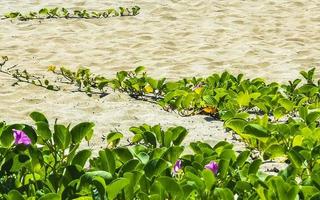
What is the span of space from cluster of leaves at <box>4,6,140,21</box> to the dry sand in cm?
18

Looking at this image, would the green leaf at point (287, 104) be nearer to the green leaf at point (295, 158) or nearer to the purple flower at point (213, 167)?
the green leaf at point (295, 158)

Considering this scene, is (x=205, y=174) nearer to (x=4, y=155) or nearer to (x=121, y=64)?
(x=4, y=155)

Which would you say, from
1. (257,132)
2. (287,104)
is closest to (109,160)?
(257,132)

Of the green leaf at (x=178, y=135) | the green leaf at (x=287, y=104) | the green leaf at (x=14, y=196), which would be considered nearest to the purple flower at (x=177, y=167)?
the green leaf at (x=178, y=135)

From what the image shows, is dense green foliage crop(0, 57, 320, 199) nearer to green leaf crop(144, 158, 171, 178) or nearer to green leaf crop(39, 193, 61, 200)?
green leaf crop(144, 158, 171, 178)

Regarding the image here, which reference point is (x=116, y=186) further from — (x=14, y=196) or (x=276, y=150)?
(x=276, y=150)

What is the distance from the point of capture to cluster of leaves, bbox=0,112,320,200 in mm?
2041

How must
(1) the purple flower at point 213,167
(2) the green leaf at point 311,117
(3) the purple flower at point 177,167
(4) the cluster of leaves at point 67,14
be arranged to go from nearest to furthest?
(1) the purple flower at point 213,167
(3) the purple flower at point 177,167
(2) the green leaf at point 311,117
(4) the cluster of leaves at point 67,14

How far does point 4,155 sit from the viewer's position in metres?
2.32

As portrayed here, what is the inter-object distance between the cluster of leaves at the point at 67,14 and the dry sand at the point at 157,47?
183 millimetres

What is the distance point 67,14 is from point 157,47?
2.55m

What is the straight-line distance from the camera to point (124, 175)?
2.08m

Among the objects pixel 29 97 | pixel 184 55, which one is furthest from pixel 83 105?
pixel 184 55

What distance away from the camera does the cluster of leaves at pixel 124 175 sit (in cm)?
204
